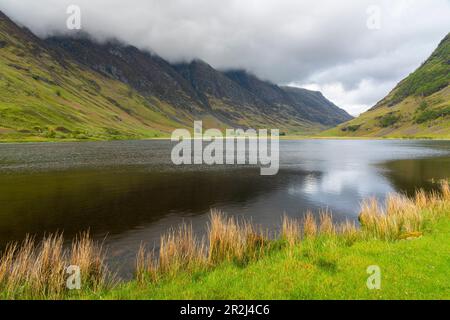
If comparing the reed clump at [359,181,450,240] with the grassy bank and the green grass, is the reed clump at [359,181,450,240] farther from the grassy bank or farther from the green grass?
the green grass

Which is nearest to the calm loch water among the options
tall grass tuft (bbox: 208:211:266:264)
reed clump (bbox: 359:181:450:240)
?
tall grass tuft (bbox: 208:211:266:264)

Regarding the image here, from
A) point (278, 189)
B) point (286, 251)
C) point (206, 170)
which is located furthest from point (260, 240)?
point (206, 170)

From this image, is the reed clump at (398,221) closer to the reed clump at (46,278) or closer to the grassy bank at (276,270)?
the grassy bank at (276,270)

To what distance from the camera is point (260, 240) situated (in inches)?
720

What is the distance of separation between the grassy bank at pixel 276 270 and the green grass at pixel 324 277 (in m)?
0.03

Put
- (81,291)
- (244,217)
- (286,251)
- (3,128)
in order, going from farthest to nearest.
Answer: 1. (3,128)
2. (244,217)
3. (286,251)
4. (81,291)

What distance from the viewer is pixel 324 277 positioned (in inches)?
494

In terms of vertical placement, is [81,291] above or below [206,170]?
below

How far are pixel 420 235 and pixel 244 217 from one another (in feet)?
52.5

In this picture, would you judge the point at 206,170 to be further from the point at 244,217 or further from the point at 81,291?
the point at 81,291

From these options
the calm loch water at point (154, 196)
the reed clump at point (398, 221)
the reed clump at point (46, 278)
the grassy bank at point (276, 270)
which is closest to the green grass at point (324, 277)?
the grassy bank at point (276, 270)

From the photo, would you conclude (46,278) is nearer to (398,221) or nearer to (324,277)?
(324,277)

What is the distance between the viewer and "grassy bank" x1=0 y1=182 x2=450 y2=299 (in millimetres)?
11508

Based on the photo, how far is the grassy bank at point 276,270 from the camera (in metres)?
11.5
